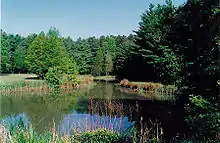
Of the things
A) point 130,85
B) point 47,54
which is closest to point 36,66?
point 47,54

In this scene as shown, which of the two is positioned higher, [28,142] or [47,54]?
[47,54]

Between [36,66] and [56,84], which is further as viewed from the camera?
[36,66]

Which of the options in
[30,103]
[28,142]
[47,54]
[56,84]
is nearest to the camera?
[28,142]

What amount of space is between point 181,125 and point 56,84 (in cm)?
1758

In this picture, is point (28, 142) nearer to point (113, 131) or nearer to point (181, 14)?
point (113, 131)

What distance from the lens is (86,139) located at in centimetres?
605

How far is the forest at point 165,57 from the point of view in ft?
18.8

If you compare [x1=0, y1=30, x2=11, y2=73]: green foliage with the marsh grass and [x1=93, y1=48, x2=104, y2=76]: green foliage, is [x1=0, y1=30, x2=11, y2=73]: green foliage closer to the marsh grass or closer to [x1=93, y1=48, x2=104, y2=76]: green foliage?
[x1=93, y1=48, x2=104, y2=76]: green foliage

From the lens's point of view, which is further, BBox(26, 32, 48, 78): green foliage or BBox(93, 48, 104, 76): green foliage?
BBox(93, 48, 104, 76): green foliage

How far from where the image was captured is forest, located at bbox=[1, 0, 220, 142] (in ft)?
18.8

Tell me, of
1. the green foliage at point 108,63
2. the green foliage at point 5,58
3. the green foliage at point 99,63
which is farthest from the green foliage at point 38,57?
the green foliage at point 108,63

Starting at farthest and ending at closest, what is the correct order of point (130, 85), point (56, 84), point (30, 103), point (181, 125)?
point (130, 85), point (56, 84), point (30, 103), point (181, 125)

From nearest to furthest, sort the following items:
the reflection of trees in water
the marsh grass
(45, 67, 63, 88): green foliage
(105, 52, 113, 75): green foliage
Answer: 1. the reflection of trees in water
2. the marsh grass
3. (45, 67, 63, 88): green foliage
4. (105, 52, 113, 75): green foliage

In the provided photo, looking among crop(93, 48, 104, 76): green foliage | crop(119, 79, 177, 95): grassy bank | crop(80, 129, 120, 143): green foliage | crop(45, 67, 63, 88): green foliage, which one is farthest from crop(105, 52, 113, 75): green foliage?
crop(80, 129, 120, 143): green foliage
